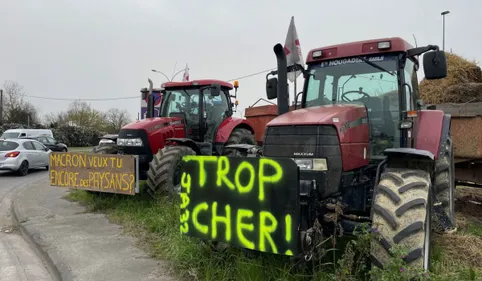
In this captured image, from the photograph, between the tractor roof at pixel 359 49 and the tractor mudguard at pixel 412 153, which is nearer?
the tractor mudguard at pixel 412 153

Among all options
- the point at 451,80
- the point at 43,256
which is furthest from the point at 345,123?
the point at 451,80

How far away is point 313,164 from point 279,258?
3.23ft

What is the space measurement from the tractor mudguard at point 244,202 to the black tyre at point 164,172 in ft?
9.87

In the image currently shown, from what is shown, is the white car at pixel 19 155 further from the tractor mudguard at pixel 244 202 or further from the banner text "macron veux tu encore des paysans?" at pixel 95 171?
the tractor mudguard at pixel 244 202

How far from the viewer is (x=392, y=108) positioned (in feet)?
15.1

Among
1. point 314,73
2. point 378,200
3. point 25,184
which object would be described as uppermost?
point 314,73

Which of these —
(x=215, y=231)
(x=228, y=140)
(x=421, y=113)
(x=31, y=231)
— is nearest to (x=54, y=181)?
(x=31, y=231)

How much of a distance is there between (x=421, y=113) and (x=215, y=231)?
291 centimetres

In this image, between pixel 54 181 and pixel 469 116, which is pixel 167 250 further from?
pixel 469 116

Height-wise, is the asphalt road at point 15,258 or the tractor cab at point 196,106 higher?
the tractor cab at point 196,106

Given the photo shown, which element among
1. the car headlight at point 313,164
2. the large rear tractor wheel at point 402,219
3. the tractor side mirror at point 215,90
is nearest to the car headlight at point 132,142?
the tractor side mirror at point 215,90

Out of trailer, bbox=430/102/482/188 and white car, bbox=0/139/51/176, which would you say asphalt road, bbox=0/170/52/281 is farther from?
white car, bbox=0/139/51/176

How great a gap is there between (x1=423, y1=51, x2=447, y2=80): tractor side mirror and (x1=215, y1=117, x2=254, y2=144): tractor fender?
203 inches

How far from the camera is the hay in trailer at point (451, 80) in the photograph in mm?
8445
